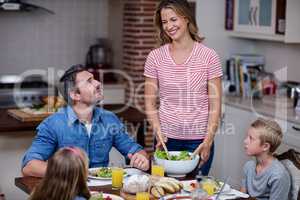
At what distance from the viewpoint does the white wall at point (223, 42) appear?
5973 mm

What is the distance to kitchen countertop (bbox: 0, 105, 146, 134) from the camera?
4.44 metres

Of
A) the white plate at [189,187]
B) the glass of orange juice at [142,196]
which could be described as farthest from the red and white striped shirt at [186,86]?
the glass of orange juice at [142,196]

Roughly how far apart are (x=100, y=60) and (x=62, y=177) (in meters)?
4.46

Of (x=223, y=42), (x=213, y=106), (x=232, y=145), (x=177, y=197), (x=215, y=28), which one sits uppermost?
(x=215, y=28)

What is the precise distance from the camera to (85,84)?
137 inches

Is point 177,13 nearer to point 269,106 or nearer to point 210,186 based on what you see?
point 210,186

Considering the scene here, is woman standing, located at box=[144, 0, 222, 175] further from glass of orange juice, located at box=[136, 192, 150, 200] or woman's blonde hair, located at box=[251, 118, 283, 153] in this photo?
glass of orange juice, located at box=[136, 192, 150, 200]

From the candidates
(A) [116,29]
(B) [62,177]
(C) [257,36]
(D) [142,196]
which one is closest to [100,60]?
(A) [116,29]

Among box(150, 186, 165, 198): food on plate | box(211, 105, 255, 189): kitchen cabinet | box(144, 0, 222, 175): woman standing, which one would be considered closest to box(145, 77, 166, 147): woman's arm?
box(144, 0, 222, 175): woman standing

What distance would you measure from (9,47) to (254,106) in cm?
268

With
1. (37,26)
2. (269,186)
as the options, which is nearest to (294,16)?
(269,186)

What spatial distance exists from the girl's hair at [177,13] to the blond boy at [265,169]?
64 centimetres

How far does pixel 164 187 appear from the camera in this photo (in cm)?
300

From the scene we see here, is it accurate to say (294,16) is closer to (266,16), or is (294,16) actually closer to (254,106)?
(266,16)
